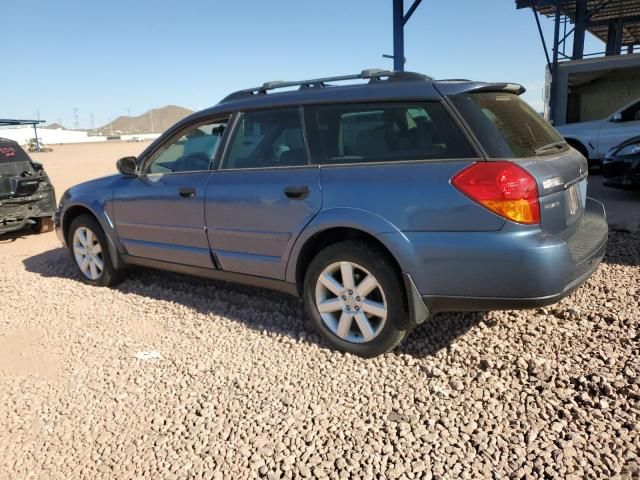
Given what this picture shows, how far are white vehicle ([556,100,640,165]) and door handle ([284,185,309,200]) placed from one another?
9.32 meters

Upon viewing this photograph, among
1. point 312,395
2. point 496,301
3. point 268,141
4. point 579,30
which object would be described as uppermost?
point 579,30

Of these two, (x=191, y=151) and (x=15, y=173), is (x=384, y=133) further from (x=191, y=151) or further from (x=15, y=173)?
(x=15, y=173)

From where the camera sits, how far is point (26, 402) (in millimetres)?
3076

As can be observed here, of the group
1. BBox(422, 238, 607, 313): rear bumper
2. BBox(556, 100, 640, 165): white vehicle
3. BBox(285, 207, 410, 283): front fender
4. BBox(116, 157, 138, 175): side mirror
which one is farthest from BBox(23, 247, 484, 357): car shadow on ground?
BBox(556, 100, 640, 165): white vehicle

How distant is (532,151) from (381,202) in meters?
0.92

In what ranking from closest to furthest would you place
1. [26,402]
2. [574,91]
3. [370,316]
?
[26,402]
[370,316]
[574,91]

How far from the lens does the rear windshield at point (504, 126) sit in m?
2.90

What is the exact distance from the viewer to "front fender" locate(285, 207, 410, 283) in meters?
3.04

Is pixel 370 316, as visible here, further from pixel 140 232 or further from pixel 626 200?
pixel 626 200

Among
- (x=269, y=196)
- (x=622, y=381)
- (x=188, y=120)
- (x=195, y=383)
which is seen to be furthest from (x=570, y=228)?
(x=188, y=120)

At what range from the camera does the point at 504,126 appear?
304cm

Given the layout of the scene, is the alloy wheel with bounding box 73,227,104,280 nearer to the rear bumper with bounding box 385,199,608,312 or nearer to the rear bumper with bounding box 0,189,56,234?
the rear bumper with bounding box 0,189,56,234

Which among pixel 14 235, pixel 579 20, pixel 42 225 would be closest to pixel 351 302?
pixel 42 225

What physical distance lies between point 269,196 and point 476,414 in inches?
73.7
